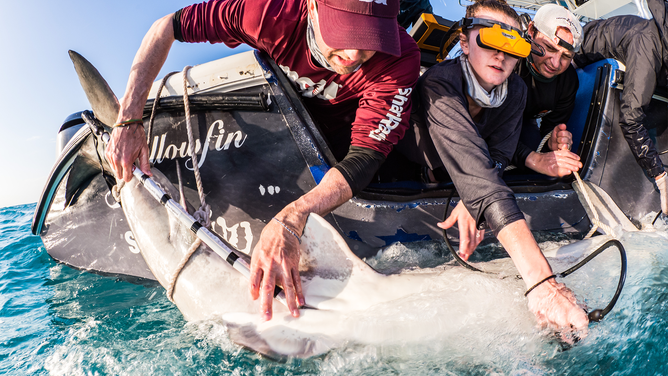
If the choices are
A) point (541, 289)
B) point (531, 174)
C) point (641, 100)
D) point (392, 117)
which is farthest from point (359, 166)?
point (641, 100)

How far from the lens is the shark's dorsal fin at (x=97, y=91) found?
5.37 feet

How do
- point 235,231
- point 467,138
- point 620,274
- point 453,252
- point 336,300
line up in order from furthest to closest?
1. point 235,231
2. point 453,252
3. point 467,138
4. point 620,274
5. point 336,300

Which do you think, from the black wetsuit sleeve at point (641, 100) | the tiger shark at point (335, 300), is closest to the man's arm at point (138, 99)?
the tiger shark at point (335, 300)

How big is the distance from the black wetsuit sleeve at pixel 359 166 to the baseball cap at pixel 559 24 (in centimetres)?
153

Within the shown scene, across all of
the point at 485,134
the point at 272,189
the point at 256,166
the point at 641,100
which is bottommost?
the point at 272,189

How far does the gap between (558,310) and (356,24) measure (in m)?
1.28

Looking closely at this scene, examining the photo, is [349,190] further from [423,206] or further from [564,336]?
[564,336]

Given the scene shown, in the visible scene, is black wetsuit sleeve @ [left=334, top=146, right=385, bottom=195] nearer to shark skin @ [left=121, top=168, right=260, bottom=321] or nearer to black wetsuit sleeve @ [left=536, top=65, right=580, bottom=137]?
shark skin @ [left=121, top=168, right=260, bottom=321]

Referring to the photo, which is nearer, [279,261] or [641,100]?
[279,261]

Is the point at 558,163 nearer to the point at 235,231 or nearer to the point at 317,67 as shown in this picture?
the point at 317,67

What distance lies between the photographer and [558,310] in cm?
126

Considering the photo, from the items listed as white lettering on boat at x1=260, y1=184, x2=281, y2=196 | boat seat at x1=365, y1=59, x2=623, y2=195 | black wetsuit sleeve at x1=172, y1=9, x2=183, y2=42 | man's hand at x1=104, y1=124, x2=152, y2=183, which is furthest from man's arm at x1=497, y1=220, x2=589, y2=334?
black wetsuit sleeve at x1=172, y1=9, x2=183, y2=42

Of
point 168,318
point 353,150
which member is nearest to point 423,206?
point 353,150

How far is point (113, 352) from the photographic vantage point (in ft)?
4.77
